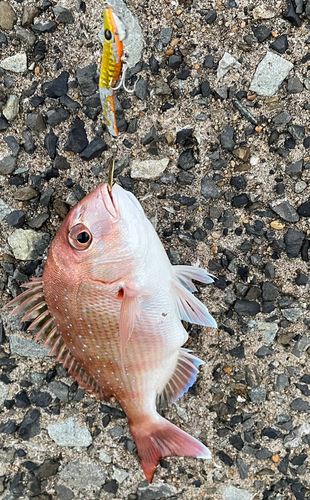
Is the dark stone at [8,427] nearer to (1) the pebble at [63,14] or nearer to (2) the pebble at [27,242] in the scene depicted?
(2) the pebble at [27,242]

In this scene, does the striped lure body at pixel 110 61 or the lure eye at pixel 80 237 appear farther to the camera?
the lure eye at pixel 80 237

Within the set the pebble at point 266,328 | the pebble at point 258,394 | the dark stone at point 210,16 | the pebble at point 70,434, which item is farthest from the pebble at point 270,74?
the pebble at point 70,434

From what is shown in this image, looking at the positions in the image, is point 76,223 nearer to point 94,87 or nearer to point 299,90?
point 94,87

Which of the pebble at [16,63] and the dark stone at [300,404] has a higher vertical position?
the pebble at [16,63]

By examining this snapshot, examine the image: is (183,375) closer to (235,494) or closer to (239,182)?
(235,494)

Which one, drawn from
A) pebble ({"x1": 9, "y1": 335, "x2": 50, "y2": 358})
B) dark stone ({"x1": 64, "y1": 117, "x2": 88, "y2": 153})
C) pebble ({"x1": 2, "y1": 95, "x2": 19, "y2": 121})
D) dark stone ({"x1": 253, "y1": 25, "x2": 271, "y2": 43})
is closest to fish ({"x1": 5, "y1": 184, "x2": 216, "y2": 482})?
pebble ({"x1": 9, "y1": 335, "x2": 50, "y2": 358})
